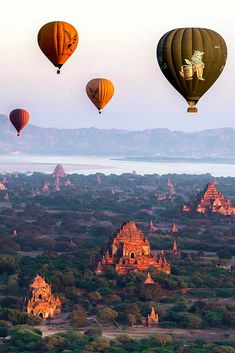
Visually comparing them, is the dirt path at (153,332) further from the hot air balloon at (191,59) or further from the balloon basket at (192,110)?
the balloon basket at (192,110)

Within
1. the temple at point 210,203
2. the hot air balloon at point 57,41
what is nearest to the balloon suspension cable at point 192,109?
the hot air balloon at point 57,41

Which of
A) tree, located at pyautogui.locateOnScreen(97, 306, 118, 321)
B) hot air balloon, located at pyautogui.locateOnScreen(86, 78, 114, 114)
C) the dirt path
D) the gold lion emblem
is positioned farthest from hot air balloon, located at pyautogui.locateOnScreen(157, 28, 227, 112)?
hot air balloon, located at pyautogui.locateOnScreen(86, 78, 114, 114)

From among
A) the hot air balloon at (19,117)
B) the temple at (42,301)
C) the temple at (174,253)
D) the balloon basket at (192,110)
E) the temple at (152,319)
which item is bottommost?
the temple at (152,319)

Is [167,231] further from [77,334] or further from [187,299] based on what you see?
[77,334]

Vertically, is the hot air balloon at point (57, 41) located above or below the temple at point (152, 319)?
above

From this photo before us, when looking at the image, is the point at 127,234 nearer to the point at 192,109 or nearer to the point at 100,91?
the point at 100,91

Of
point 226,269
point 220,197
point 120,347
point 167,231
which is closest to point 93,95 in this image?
point 226,269
